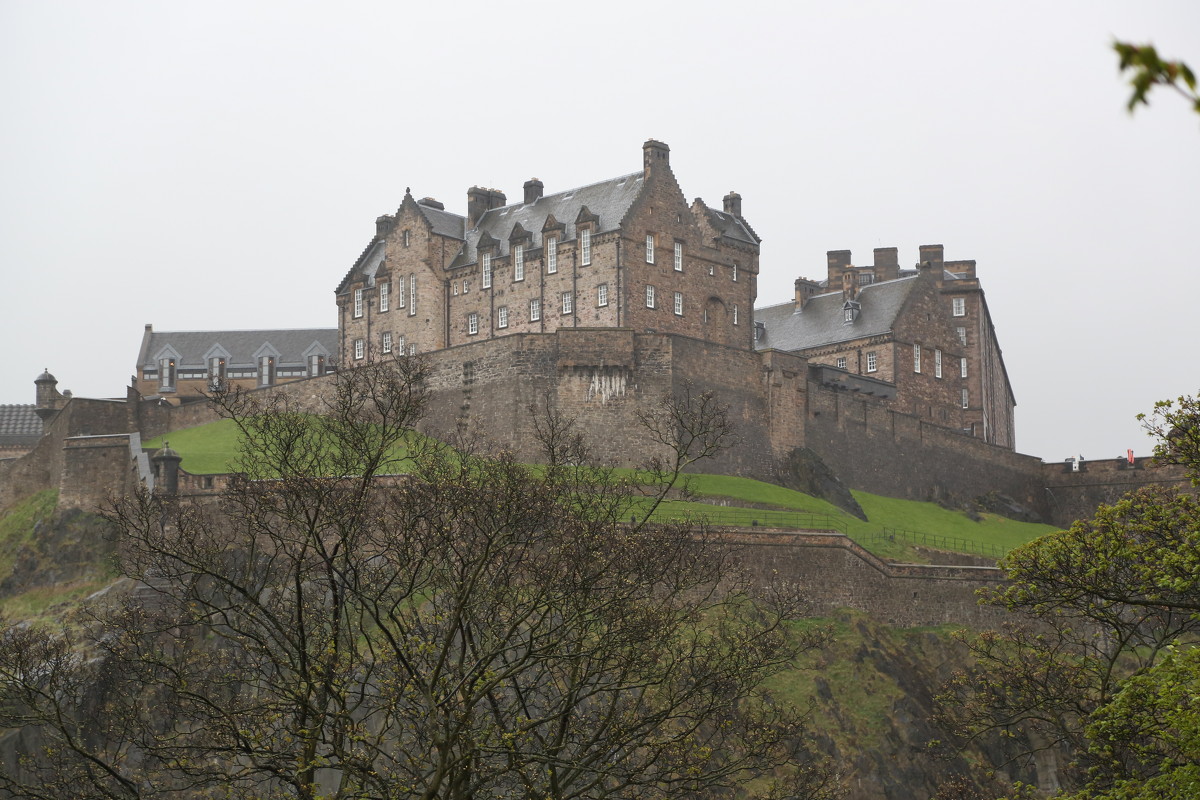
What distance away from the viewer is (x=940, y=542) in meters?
57.7

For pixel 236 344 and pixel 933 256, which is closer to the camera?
pixel 933 256

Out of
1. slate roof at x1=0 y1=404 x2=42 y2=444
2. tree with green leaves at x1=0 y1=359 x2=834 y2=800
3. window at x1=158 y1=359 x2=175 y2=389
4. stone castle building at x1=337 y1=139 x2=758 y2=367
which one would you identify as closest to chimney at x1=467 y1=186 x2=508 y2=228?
stone castle building at x1=337 y1=139 x2=758 y2=367

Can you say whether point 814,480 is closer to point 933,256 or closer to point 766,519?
point 766,519

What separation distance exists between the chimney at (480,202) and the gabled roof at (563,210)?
1.27 ft

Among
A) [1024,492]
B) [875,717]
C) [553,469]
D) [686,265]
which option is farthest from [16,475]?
[1024,492]

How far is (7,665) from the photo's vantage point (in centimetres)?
2438

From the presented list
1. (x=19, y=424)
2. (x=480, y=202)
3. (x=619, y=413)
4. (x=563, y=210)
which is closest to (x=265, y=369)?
(x=19, y=424)

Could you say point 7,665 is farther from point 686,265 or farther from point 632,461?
point 686,265

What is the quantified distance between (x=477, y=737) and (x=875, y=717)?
83.9 feet

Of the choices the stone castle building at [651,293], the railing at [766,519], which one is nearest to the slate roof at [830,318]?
the stone castle building at [651,293]

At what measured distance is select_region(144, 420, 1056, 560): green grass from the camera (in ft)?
172

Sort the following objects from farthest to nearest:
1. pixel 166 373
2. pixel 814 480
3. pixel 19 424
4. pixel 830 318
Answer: pixel 166 373 → pixel 19 424 → pixel 830 318 → pixel 814 480

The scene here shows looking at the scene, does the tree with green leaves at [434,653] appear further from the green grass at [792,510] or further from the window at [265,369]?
the window at [265,369]

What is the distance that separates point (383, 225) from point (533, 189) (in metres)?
10.1
